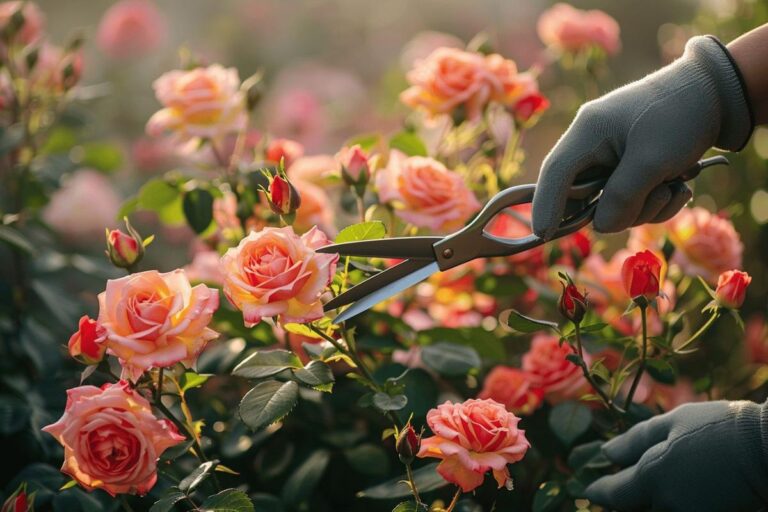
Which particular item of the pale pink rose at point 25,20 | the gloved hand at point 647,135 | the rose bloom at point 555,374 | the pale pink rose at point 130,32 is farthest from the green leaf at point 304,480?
the pale pink rose at point 130,32

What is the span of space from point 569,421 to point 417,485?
22cm

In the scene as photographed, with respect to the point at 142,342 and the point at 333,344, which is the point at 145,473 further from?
the point at 333,344

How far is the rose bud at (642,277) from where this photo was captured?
91 centimetres

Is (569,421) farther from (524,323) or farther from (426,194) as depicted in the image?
(426,194)

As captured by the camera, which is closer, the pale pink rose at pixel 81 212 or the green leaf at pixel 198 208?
the green leaf at pixel 198 208

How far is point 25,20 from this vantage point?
1.41 m

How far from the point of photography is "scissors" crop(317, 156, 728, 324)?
0.90 m

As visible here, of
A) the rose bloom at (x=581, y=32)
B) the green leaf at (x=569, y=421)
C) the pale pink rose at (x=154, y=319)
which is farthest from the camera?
the rose bloom at (x=581, y=32)

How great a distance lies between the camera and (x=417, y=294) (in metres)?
1.31

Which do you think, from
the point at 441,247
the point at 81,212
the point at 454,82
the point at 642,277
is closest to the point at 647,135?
the point at 642,277

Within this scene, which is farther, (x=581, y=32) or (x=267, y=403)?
(x=581, y=32)

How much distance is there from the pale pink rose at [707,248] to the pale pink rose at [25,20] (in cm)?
111

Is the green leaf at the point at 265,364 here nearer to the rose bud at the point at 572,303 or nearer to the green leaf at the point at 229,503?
the green leaf at the point at 229,503

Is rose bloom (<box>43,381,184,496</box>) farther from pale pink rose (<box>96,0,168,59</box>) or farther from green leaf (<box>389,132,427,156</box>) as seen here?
pale pink rose (<box>96,0,168,59</box>)
